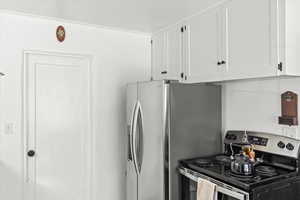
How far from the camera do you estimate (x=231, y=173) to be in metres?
1.86

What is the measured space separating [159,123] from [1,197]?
5.75ft

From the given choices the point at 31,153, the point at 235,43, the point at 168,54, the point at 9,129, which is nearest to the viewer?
the point at 235,43

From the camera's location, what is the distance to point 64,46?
2.78 meters

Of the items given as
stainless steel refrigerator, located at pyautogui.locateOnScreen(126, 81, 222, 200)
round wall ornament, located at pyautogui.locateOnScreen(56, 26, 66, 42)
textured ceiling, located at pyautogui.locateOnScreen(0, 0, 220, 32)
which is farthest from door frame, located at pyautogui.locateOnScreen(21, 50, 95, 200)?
stainless steel refrigerator, located at pyautogui.locateOnScreen(126, 81, 222, 200)

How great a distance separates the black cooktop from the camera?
5.48ft

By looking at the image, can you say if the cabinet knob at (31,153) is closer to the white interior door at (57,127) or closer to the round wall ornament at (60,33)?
the white interior door at (57,127)

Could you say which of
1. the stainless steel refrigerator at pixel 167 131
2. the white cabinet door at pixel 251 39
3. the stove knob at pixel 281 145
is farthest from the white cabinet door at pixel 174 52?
the stove knob at pixel 281 145

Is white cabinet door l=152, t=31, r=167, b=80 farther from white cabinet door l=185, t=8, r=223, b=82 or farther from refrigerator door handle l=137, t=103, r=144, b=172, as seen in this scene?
refrigerator door handle l=137, t=103, r=144, b=172

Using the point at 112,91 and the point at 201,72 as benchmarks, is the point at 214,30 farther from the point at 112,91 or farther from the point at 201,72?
the point at 112,91

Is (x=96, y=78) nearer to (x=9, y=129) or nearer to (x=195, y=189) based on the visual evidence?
(x=9, y=129)

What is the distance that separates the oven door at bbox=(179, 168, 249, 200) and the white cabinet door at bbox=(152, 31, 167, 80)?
1.26 metres

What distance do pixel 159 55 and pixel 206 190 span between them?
173 cm

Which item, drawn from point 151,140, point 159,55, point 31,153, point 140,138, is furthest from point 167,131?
A: point 31,153

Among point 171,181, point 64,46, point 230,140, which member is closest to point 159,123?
point 171,181
